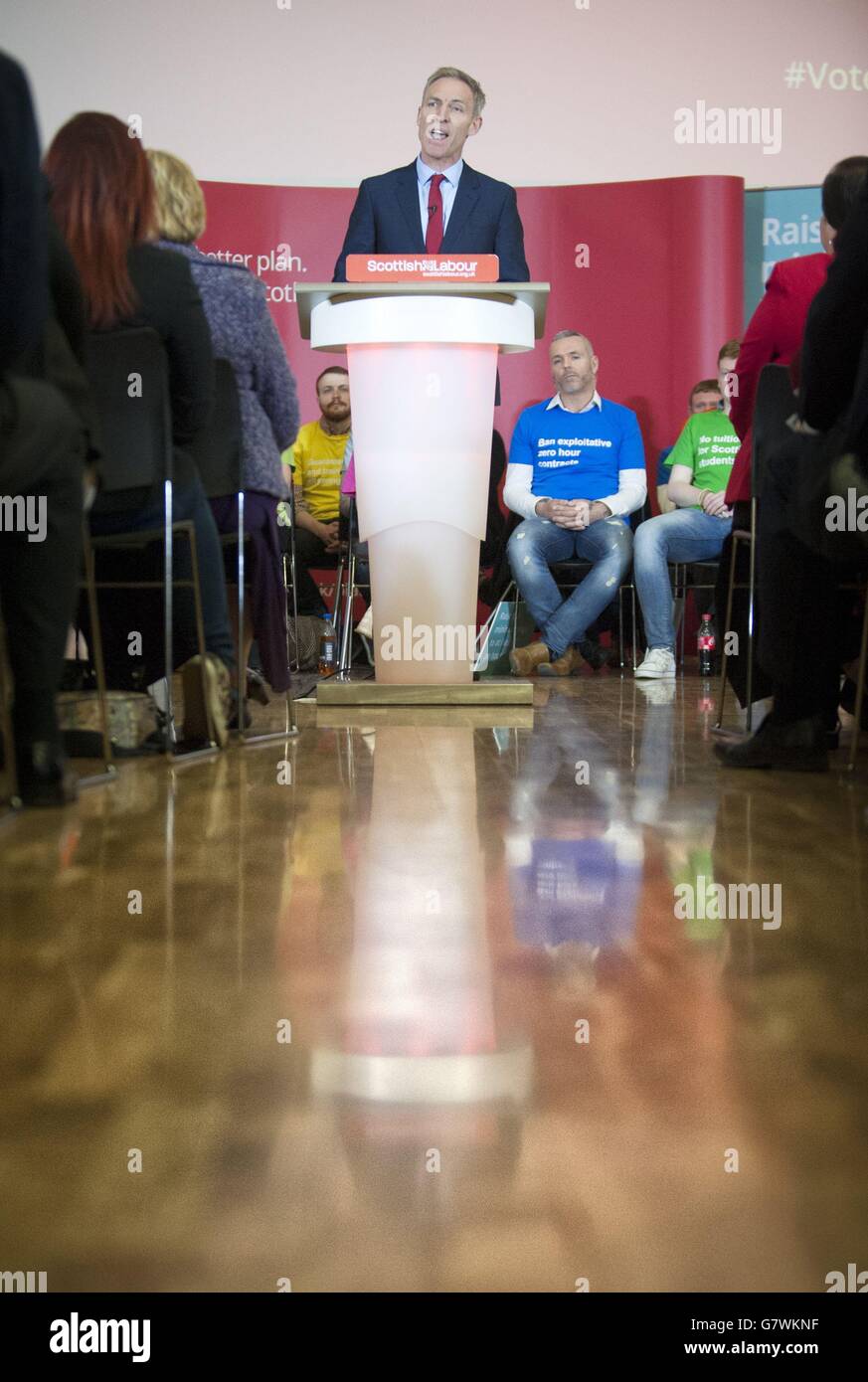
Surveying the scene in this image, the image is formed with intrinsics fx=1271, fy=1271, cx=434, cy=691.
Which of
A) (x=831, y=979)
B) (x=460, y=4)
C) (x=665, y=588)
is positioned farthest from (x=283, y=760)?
(x=460, y=4)

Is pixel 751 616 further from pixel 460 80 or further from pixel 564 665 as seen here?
pixel 564 665

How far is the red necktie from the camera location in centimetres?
129

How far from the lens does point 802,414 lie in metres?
0.41

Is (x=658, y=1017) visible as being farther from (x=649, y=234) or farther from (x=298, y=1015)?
(x=649, y=234)

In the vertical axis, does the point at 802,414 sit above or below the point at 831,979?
above

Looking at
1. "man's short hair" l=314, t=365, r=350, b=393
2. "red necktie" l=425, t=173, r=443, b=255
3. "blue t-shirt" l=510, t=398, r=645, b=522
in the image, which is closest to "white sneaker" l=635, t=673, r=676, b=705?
"blue t-shirt" l=510, t=398, r=645, b=522

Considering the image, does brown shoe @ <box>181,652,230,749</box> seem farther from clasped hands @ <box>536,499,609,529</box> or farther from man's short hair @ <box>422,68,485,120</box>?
clasped hands @ <box>536,499,609,529</box>

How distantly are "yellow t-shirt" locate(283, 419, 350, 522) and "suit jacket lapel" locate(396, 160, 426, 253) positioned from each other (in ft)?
8.68

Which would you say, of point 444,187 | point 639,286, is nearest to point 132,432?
point 444,187

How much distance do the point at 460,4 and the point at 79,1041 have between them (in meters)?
4.41

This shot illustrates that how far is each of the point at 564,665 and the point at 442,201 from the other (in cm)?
269

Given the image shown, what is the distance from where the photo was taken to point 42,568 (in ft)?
1.01

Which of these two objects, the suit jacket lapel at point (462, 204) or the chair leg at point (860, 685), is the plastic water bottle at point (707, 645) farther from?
the chair leg at point (860, 685)

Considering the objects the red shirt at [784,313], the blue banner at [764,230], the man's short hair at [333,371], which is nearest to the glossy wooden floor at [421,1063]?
the red shirt at [784,313]
